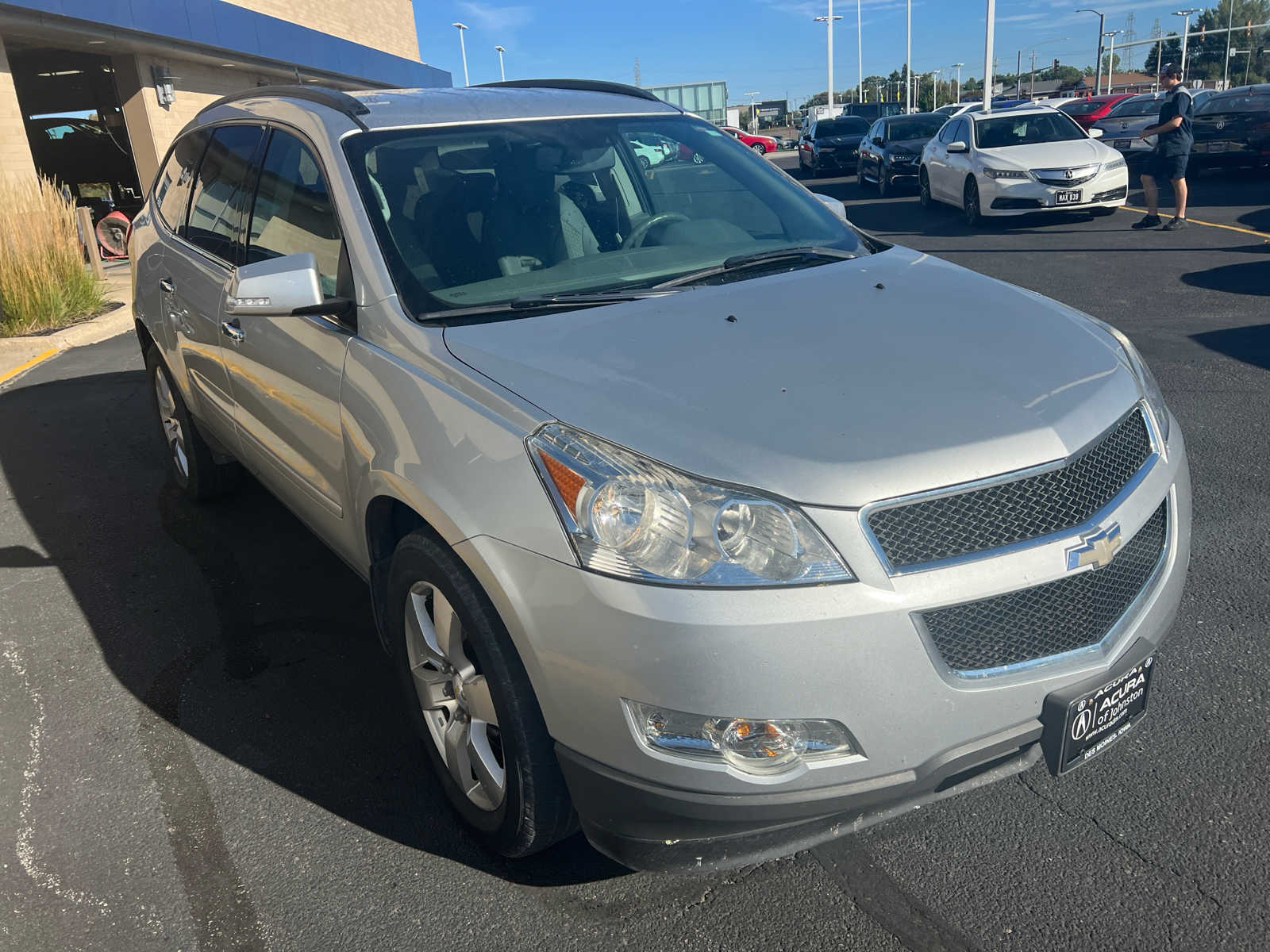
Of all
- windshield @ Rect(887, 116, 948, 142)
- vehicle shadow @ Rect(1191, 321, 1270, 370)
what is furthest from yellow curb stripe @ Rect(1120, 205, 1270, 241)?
windshield @ Rect(887, 116, 948, 142)

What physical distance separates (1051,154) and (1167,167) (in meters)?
1.64

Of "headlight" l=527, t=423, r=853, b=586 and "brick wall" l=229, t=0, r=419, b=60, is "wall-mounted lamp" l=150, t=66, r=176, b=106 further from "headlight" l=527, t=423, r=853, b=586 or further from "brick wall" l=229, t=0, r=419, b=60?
"headlight" l=527, t=423, r=853, b=586

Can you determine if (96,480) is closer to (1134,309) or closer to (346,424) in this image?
(346,424)

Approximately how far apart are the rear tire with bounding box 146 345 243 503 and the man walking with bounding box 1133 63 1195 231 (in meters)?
10.9

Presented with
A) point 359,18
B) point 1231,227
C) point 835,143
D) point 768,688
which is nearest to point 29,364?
point 768,688

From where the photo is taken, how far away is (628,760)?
2088mm

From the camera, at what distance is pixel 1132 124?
842 inches

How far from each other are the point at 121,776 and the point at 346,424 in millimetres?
1229

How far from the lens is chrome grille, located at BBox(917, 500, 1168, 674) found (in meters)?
2.05

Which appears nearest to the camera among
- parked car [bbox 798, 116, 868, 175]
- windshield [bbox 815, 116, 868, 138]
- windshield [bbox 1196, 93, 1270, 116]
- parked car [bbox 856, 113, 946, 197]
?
windshield [bbox 1196, 93, 1270, 116]

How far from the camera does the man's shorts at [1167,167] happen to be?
472 inches

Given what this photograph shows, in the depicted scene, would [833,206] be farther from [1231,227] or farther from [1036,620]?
[1231,227]

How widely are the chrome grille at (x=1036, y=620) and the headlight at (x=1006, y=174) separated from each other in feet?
39.7

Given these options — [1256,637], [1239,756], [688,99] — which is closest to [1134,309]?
[1256,637]
